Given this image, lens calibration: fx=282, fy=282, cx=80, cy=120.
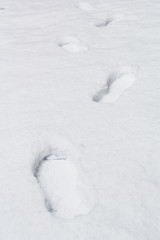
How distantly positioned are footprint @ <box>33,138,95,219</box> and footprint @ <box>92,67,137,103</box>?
538mm

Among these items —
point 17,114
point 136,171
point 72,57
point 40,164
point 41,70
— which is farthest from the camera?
point 72,57

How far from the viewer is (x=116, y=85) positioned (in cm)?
207

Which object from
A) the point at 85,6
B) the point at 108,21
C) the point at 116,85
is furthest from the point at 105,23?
the point at 116,85

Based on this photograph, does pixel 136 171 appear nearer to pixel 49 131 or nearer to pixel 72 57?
pixel 49 131

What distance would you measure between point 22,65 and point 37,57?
0.18m

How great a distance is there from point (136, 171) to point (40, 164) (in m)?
0.50

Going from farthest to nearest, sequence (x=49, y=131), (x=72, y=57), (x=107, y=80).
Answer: (x=72, y=57) < (x=107, y=80) < (x=49, y=131)

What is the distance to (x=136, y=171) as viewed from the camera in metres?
1.38

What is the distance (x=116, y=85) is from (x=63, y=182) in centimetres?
95

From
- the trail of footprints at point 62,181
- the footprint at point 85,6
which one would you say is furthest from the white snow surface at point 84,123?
the footprint at point 85,6

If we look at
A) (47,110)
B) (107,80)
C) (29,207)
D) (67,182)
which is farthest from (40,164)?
(107,80)

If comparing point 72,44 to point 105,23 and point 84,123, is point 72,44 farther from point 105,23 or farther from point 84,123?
point 84,123

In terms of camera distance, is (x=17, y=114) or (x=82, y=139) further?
(x=17, y=114)

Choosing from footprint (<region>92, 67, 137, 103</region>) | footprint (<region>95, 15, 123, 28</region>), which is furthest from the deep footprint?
footprint (<region>92, 67, 137, 103</region>)
